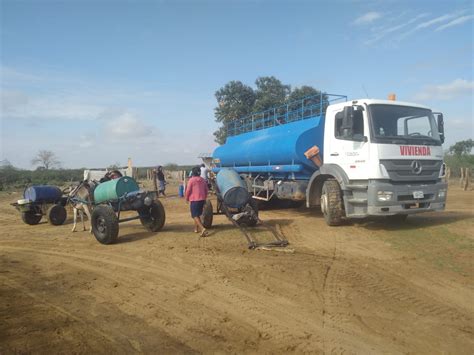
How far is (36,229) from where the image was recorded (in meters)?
11.0

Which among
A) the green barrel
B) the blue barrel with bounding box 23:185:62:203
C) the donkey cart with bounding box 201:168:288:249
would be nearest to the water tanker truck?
the donkey cart with bounding box 201:168:288:249

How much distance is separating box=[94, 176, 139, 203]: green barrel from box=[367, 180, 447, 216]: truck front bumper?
213 inches

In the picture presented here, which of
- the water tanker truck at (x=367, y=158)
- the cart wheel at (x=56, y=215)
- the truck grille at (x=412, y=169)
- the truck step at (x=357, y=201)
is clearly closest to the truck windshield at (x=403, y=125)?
the water tanker truck at (x=367, y=158)

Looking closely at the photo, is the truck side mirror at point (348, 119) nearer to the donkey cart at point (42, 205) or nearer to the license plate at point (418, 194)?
the license plate at point (418, 194)

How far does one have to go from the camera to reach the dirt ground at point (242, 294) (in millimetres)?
3770

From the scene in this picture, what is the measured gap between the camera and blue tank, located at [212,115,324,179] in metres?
10.2

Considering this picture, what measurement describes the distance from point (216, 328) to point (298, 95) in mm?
25142

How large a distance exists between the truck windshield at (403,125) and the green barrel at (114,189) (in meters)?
5.65

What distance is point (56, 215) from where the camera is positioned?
1152 cm

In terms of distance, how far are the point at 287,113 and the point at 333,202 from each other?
13.5 ft

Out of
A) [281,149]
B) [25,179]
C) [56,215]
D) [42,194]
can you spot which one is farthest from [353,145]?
[25,179]

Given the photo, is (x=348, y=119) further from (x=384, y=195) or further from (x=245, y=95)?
(x=245, y=95)

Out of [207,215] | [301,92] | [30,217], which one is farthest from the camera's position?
[301,92]

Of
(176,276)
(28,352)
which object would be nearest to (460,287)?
(176,276)
